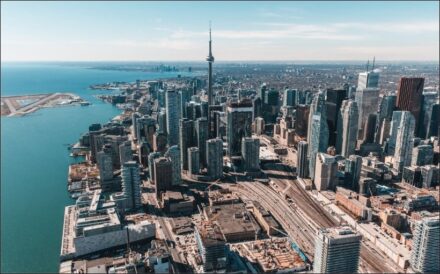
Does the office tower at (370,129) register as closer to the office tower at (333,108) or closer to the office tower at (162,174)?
the office tower at (333,108)

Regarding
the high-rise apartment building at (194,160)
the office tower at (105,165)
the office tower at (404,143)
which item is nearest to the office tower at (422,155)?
the office tower at (404,143)

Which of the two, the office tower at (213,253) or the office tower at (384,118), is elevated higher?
the office tower at (384,118)

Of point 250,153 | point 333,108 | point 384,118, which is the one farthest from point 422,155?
point 250,153

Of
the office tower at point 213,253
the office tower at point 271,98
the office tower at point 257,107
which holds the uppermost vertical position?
the office tower at point 271,98

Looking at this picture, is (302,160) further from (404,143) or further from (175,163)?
(175,163)

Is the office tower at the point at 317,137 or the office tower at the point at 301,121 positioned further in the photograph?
the office tower at the point at 301,121

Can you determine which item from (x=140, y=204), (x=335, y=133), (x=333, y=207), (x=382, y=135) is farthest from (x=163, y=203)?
(x=382, y=135)

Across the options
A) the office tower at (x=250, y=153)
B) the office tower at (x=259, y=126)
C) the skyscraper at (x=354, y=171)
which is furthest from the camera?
the office tower at (x=259, y=126)
